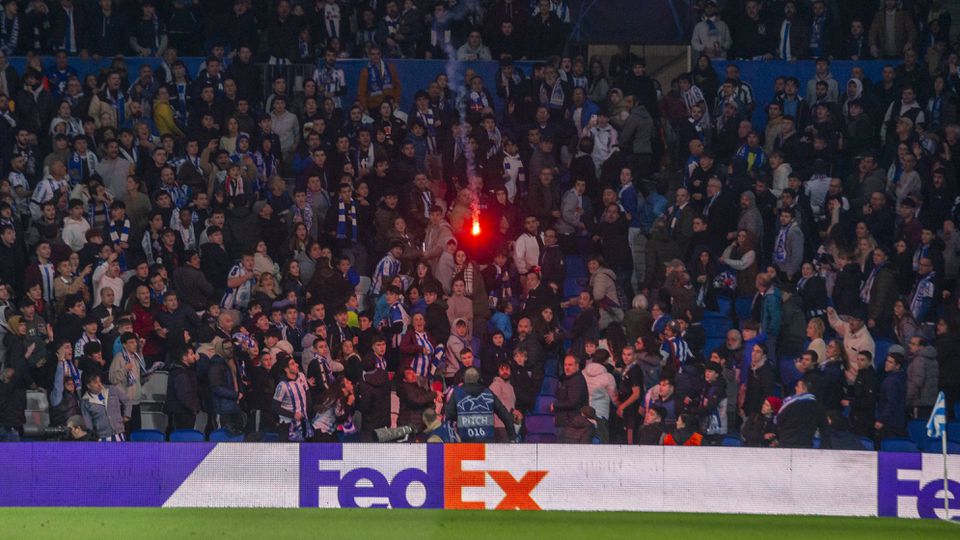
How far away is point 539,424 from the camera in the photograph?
1967cm

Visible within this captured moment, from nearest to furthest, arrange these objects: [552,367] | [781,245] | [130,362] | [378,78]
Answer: [130,362] < [552,367] < [781,245] < [378,78]

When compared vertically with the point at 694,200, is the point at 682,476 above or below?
below

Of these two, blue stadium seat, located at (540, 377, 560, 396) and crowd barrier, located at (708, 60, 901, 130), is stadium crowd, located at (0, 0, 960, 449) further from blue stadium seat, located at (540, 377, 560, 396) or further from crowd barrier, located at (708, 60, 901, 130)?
crowd barrier, located at (708, 60, 901, 130)

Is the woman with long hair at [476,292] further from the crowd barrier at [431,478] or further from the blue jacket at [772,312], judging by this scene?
the blue jacket at [772,312]

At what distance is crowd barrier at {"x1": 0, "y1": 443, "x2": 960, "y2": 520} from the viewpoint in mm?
16938

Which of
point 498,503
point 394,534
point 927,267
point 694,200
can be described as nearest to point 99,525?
point 394,534

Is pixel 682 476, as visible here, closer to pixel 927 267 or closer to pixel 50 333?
pixel 927 267

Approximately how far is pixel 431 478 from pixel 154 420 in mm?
4125

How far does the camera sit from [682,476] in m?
17.0

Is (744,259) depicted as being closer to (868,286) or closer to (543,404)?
(868,286)

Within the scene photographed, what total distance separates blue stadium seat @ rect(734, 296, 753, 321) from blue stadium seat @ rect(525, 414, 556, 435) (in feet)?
11.4

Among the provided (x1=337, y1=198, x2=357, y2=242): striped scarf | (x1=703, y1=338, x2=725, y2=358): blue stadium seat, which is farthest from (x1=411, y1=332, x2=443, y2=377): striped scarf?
(x1=703, y1=338, x2=725, y2=358): blue stadium seat

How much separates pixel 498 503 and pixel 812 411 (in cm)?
397

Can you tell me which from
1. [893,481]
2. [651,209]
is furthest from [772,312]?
[893,481]
